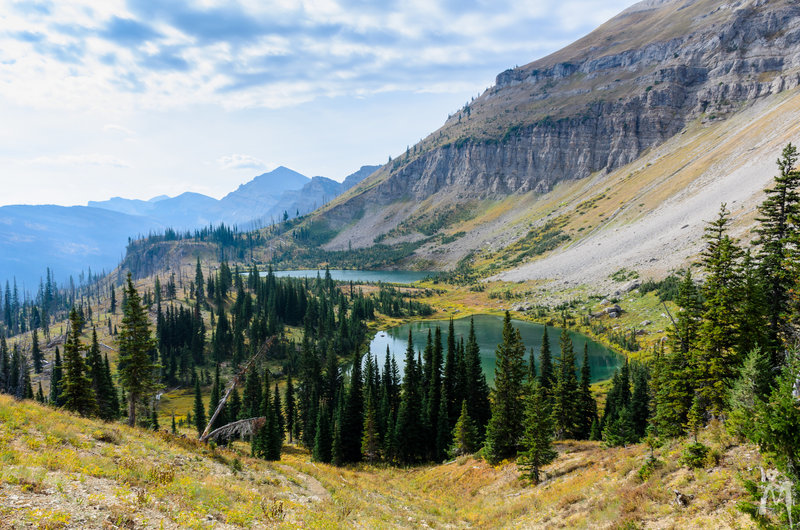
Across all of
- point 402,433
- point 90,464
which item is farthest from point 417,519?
point 402,433

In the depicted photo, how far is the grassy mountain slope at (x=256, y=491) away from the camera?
39.3 ft

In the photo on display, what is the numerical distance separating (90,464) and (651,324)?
4452 inches

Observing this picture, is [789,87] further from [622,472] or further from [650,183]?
[622,472]

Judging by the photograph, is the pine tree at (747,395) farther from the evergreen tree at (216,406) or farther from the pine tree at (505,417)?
the evergreen tree at (216,406)

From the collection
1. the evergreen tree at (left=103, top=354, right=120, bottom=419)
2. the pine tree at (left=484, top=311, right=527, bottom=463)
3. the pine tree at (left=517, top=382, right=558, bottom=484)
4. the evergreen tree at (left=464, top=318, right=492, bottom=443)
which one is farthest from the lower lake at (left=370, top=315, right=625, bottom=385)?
the evergreen tree at (left=103, top=354, right=120, bottom=419)

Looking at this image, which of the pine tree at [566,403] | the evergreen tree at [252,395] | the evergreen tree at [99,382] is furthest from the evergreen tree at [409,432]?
the evergreen tree at [99,382]

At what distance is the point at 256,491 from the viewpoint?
18.4 m

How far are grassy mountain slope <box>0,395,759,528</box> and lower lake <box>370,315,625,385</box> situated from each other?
2314 inches

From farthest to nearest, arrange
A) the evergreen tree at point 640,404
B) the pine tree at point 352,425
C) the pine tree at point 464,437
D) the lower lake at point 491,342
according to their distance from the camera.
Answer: the lower lake at point 491,342 < the pine tree at point 352,425 < the evergreen tree at point 640,404 < the pine tree at point 464,437

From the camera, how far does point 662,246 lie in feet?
Answer: 425

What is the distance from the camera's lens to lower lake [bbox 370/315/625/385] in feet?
296

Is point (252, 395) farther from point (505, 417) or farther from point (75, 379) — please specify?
point (505, 417)

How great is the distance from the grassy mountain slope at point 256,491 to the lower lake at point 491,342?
5878 centimetres

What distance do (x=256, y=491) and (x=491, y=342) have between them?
326ft
